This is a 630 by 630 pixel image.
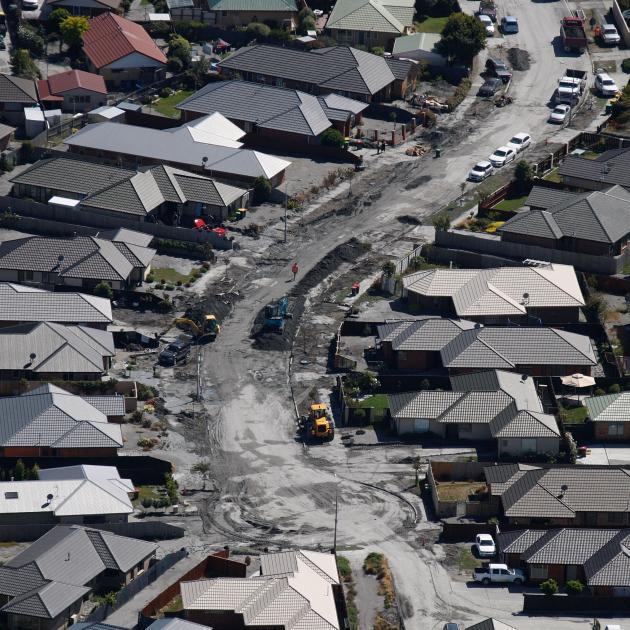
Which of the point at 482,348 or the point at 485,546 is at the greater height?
the point at 485,546

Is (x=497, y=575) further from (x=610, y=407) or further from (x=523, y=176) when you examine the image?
(x=523, y=176)

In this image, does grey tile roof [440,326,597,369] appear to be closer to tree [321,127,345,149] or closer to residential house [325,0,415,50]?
tree [321,127,345,149]

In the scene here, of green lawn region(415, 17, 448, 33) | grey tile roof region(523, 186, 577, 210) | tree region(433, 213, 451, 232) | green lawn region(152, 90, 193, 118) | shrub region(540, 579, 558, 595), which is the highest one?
shrub region(540, 579, 558, 595)

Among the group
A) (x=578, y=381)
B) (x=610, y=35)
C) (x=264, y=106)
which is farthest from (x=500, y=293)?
(x=610, y=35)

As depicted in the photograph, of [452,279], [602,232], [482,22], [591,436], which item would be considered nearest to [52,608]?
[591,436]

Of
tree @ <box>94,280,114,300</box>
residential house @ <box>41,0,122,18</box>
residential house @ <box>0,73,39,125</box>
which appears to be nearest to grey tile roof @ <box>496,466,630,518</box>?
tree @ <box>94,280,114,300</box>

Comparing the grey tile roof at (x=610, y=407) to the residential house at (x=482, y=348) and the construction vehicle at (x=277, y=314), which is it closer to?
the residential house at (x=482, y=348)

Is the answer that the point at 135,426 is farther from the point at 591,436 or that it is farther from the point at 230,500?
the point at 591,436

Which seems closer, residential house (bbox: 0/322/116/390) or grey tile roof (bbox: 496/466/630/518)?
grey tile roof (bbox: 496/466/630/518)
